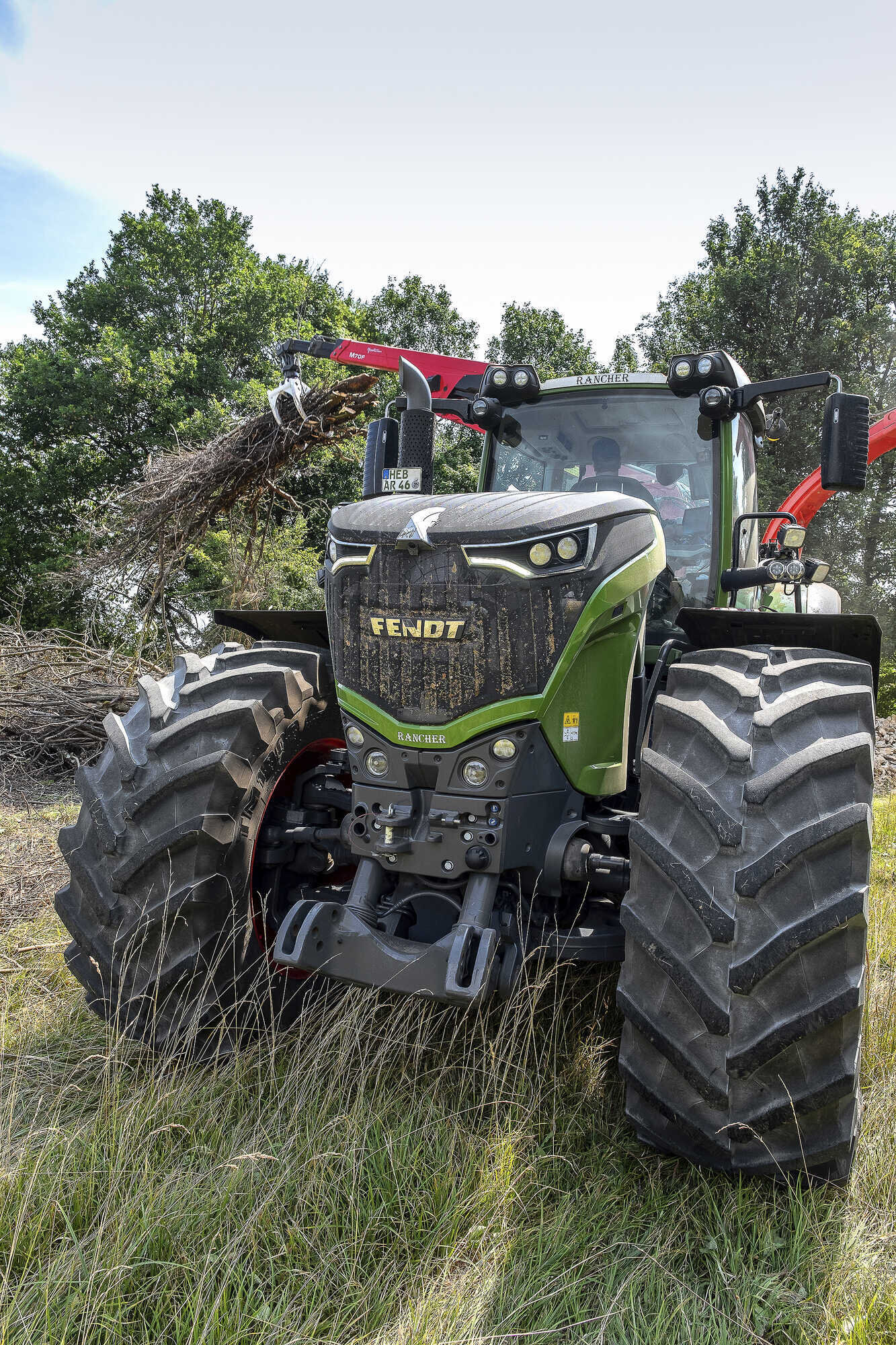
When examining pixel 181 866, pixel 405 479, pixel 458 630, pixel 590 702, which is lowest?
pixel 181 866

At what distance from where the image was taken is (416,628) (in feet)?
9.49

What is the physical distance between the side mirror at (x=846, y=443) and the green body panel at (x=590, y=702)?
3.21ft

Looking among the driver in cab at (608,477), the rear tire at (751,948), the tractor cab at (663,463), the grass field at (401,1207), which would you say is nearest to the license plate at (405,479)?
the tractor cab at (663,463)

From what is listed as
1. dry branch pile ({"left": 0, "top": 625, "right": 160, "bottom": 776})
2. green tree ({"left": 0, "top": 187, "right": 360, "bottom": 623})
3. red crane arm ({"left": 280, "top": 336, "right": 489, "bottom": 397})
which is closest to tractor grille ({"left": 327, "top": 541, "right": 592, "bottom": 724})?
red crane arm ({"left": 280, "top": 336, "right": 489, "bottom": 397})

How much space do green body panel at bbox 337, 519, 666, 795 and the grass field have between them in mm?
817

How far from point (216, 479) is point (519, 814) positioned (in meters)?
6.88

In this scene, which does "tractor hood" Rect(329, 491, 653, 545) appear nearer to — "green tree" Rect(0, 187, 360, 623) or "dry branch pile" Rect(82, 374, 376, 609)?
"dry branch pile" Rect(82, 374, 376, 609)

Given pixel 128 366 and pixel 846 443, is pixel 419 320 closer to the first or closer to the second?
pixel 128 366

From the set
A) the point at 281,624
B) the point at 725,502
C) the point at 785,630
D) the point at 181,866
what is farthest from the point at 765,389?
the point at 181,866

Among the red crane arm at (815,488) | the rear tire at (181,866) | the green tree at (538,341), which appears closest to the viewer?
the rear tire at (181,866)

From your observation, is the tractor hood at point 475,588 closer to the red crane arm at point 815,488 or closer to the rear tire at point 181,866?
the rear tire at point 181,866

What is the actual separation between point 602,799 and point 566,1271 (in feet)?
4.76

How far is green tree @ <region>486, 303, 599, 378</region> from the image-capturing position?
96.4 ft

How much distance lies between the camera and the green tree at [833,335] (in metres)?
24.0
